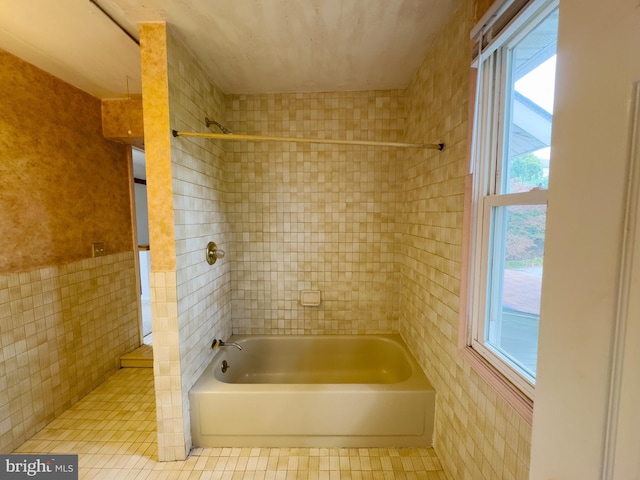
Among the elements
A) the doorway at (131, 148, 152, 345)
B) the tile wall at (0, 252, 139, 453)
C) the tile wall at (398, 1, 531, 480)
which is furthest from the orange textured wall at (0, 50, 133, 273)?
the tile wall at (398, 1, 531, 480)

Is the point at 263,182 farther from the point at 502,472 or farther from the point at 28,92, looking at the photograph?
the point at 502,472

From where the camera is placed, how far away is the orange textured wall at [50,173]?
5.15ft

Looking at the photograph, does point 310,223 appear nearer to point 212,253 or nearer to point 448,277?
point 212,253

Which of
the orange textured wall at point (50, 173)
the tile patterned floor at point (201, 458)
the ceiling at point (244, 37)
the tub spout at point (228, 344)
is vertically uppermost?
the ceiling at point (244, 37)

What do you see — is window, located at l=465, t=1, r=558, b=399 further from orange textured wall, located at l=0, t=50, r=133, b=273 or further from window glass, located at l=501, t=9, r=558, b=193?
orange textured wall, located at l=0, t=50, r=133, b=273

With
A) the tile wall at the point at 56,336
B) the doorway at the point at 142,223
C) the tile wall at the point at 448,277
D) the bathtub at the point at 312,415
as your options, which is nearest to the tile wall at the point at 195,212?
the bathtub at the point at 312,415

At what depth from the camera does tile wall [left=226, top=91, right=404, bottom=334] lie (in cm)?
218

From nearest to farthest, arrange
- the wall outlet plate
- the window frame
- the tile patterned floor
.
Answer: the window frame
the tile patterned floor
the wall outlet plate

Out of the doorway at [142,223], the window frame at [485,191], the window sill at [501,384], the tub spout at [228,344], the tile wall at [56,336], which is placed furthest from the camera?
the doorway at [142,223]

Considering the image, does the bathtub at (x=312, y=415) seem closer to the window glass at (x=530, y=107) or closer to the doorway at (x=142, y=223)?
the window glass at (x=530, y=107)

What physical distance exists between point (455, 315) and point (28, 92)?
2.84 meters

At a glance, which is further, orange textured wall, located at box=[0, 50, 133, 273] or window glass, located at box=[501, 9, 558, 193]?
orange textured wall, located at box=[0, 50, 133, 273]

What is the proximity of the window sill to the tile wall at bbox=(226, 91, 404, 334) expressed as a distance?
1.10 metres

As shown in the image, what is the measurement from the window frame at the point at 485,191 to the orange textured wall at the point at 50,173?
2520 millimetres
